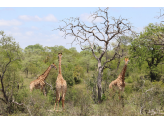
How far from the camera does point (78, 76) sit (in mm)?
28375

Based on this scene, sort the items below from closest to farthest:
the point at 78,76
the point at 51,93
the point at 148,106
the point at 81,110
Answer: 1. the point at 81,110
2. the point at 148,106
3. the point at 51,93
4. the point at 78,76

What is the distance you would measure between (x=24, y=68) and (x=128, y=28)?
3051 cm

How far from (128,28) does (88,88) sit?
18.6 feet

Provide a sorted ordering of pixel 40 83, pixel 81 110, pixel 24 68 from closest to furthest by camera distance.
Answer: pixel 81 110 → pixel 40 83 → pixel 24 68

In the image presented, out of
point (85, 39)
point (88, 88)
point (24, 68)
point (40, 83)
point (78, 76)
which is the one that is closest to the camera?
point (40, 83)

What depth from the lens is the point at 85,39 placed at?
12.9 metres

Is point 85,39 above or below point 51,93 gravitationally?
above
